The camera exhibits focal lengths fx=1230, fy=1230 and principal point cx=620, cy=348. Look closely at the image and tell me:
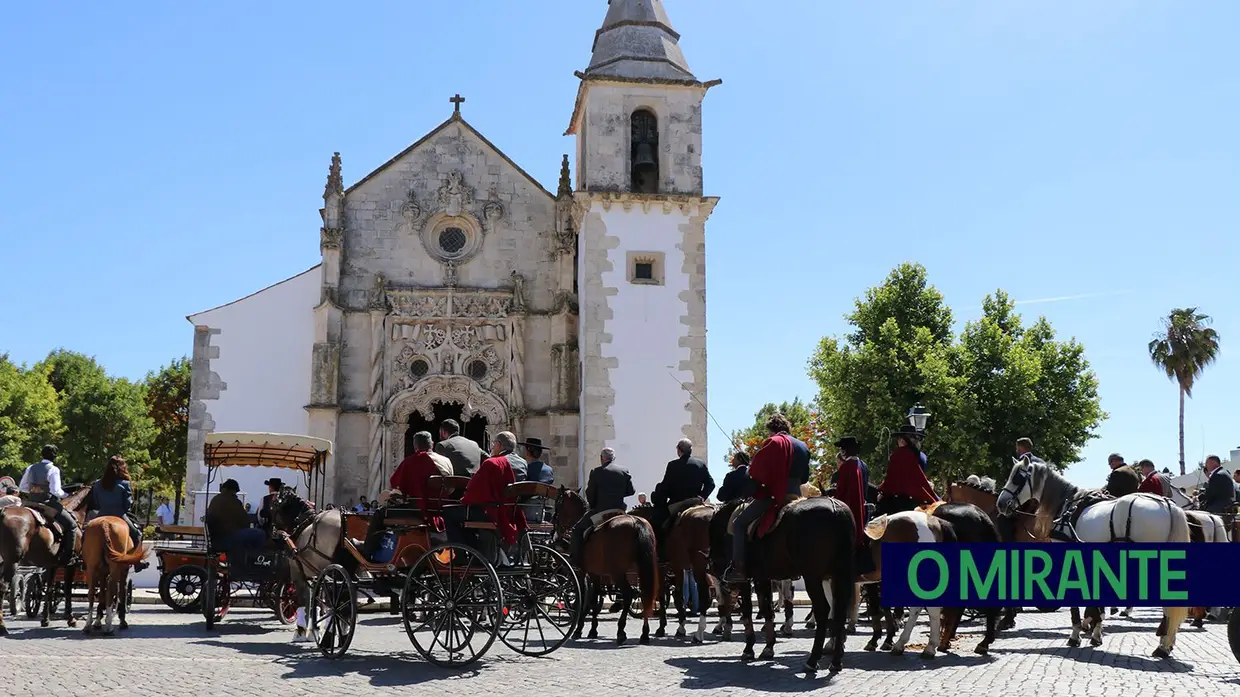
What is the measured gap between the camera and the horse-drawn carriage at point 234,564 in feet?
47.0

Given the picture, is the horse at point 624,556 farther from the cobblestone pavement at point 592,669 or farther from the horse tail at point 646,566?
the cobblestone pavement at point 592,669

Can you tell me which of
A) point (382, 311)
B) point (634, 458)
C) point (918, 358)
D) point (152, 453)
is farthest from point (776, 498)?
point (152, 453)

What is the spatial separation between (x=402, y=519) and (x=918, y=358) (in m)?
28.6

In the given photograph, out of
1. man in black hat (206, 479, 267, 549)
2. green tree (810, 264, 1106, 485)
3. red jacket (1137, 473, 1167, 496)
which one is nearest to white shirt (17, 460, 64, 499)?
man in black hat (206, 479, 267, 549)

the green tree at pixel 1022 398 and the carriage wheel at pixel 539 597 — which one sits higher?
the green tree at pixel 1022 398

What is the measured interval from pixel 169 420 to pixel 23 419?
8444mm

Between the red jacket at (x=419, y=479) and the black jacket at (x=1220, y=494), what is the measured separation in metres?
10.9

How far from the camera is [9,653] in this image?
11688mm

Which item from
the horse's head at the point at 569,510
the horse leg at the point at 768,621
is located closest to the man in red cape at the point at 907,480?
the horse leg at the point at 768,621

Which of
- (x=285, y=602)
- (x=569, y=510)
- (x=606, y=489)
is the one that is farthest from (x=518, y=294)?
(x=606, y=489)

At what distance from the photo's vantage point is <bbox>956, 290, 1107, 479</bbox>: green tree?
1417 inches

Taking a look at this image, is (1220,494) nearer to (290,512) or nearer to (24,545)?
(290,512)

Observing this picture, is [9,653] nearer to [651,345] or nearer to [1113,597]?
[1113,597]

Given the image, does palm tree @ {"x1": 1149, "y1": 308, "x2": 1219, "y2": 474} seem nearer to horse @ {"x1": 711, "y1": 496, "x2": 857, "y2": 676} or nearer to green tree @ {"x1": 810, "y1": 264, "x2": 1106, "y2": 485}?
green tree @ {"x1": 810, "y1": 264, "x2": 1106, "y2": 485}
